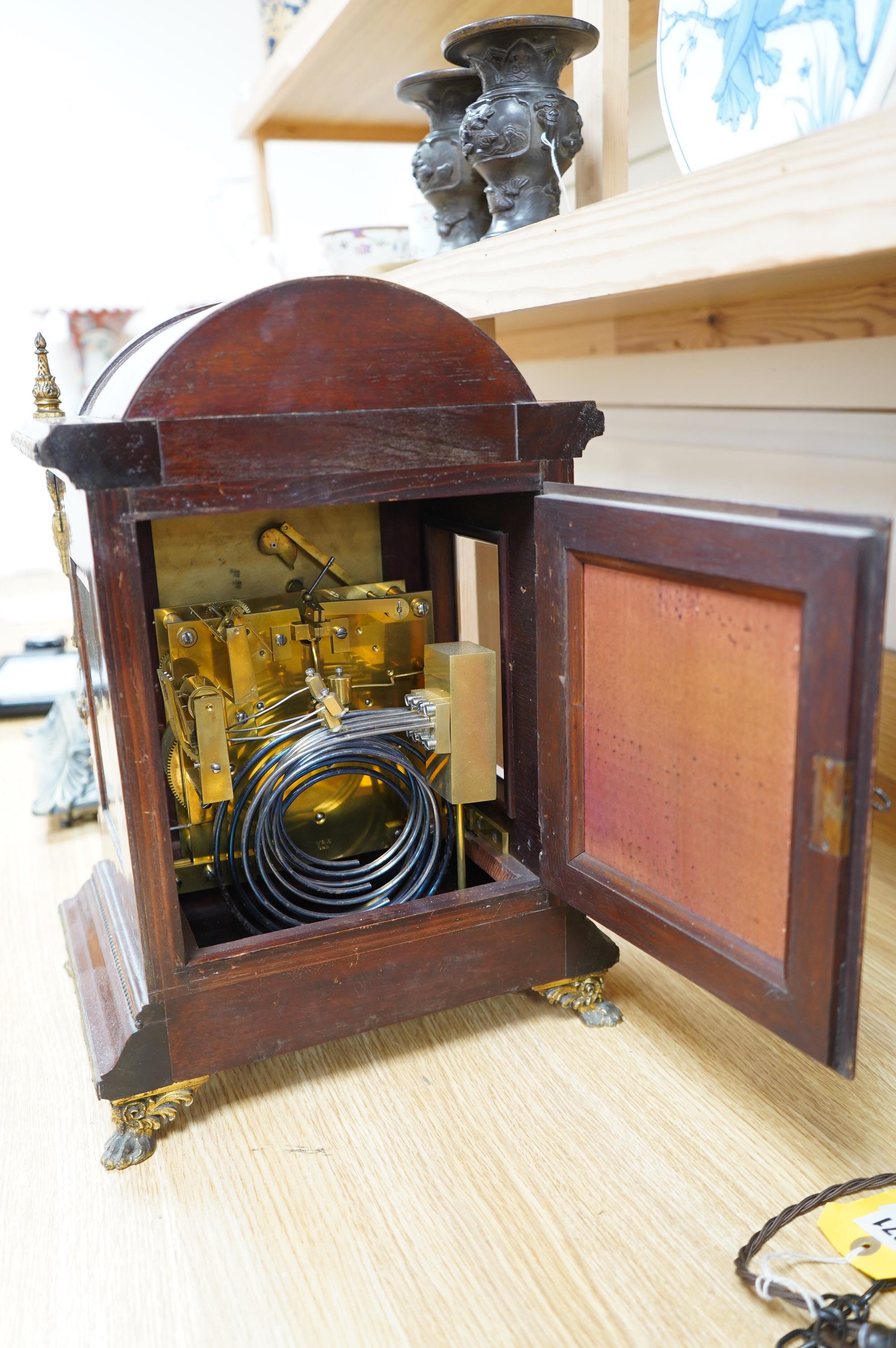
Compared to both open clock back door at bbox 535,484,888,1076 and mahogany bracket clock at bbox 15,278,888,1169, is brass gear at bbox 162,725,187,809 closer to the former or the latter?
mahogany bracket clock at bbox 15,278,888,1169

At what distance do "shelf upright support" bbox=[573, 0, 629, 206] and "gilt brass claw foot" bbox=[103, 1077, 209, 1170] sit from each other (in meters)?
1.09

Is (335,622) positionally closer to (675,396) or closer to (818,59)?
(818,59)

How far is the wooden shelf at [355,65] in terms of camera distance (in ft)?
5.80

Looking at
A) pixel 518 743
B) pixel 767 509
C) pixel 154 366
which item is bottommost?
pixel 518 743

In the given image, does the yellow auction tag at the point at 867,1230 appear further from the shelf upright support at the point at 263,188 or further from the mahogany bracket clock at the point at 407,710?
the shelf upright support at the point at 263,188

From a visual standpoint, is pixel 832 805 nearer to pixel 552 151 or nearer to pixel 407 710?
pixel 407 710

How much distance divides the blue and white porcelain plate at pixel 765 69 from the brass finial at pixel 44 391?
72 centimetres

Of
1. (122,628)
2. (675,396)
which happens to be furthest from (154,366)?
(675,396)

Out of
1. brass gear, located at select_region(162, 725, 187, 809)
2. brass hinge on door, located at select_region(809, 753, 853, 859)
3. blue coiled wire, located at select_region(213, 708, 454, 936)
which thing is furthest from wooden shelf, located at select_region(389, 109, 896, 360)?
brass gear, located at select_region(162, 725, 187, 809)

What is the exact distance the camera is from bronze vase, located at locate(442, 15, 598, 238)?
1236mm

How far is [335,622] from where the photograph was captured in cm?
121

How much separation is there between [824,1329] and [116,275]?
3679 mm

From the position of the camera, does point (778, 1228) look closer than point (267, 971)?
Yes

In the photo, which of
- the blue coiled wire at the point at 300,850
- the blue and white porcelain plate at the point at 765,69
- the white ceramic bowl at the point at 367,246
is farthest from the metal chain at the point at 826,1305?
the white ceramic bowl at the point at 367,246
